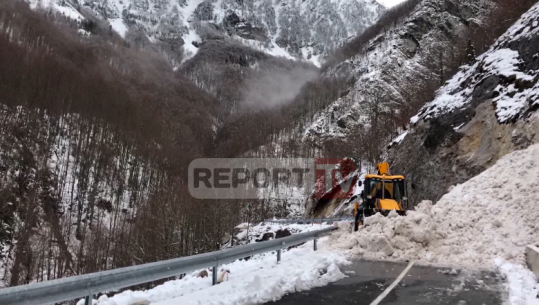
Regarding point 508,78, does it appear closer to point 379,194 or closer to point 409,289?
point 379,194

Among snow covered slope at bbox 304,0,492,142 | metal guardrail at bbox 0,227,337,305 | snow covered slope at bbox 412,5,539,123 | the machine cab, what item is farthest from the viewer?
snow covered slope at bbox 304,0,492,142

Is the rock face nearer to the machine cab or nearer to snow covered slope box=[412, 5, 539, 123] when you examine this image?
snow covered slope box=[412, 5, 539, 123]

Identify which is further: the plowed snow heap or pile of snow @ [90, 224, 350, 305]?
the plowed snow heap

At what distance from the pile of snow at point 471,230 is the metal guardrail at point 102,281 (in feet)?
16.3

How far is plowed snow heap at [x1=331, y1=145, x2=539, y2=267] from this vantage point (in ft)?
33.7

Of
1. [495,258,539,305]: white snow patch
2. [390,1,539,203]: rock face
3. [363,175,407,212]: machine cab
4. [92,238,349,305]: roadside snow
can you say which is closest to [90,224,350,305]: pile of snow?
[92,238,349,305]: roadside snow

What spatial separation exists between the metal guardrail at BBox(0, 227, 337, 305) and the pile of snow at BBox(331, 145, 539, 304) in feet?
16.3

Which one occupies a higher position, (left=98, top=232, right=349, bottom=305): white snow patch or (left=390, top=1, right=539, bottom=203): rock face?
(left=390, top=1, right=539, bottom=203): rock face

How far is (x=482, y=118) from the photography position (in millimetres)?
24016

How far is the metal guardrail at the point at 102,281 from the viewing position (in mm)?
4062

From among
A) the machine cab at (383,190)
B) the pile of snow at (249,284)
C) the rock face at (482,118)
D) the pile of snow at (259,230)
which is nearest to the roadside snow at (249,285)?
the pile of snow at (249,284)

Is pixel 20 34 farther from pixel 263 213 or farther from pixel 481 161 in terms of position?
pixel 481 161

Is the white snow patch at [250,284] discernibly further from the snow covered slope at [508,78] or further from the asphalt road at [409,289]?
the snow covered slope at [508,78]
